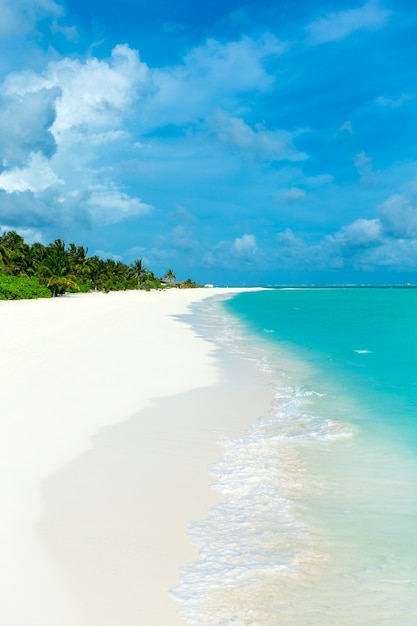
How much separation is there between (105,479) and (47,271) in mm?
67448

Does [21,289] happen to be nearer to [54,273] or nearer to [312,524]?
[54,273]

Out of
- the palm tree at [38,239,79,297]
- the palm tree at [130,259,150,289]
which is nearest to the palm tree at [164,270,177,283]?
the palm tree at [130,259,150,289]

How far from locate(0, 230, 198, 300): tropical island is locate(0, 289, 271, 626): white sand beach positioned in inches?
1935

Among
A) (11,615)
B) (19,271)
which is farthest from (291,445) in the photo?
(19,271)

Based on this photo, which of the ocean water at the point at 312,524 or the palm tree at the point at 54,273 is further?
the palm tree at the point at 54,273

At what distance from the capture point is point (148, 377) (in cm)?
1420

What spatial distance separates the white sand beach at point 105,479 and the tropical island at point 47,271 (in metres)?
49.1

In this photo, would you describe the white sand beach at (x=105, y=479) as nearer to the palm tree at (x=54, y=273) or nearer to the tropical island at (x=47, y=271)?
the tropical island at (x=47, y=271)

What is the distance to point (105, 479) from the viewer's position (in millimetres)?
6891

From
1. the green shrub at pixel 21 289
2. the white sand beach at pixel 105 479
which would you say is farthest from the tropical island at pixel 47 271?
the white sand beach at pixel 105 479

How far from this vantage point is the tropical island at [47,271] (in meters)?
62.2

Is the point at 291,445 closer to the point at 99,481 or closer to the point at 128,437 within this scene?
the point at 128,437

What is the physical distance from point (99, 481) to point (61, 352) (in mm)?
11995

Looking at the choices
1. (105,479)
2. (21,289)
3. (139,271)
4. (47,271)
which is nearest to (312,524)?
(105,479)
